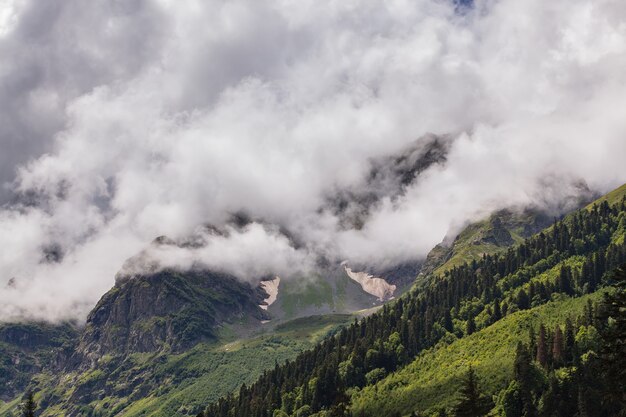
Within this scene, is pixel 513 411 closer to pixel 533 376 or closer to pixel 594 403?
pixel 533 376

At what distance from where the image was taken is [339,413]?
13175 cm

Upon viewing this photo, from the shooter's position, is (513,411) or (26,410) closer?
(26,410)

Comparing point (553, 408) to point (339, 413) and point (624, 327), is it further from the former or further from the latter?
point (624, 327)

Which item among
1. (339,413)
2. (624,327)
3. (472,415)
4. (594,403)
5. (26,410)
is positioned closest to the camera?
(624,327)

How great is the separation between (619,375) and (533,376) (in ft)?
424

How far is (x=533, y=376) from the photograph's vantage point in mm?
191250

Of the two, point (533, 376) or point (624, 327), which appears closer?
point (624, 327)

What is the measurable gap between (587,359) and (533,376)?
50.4 ft

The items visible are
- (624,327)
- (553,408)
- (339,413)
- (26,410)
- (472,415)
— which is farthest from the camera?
(553,408)

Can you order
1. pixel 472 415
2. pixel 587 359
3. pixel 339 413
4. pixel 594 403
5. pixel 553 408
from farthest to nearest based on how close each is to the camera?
pixel 587 359 → pixel 553 408 → pixel 594 403 → pixel 339 413 → pixel 472 415

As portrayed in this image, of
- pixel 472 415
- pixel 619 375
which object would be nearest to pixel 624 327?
pixel 619 375

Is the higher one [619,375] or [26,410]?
[26,410]

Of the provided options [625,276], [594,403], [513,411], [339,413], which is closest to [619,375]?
[625,276]

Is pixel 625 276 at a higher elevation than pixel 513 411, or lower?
higher
